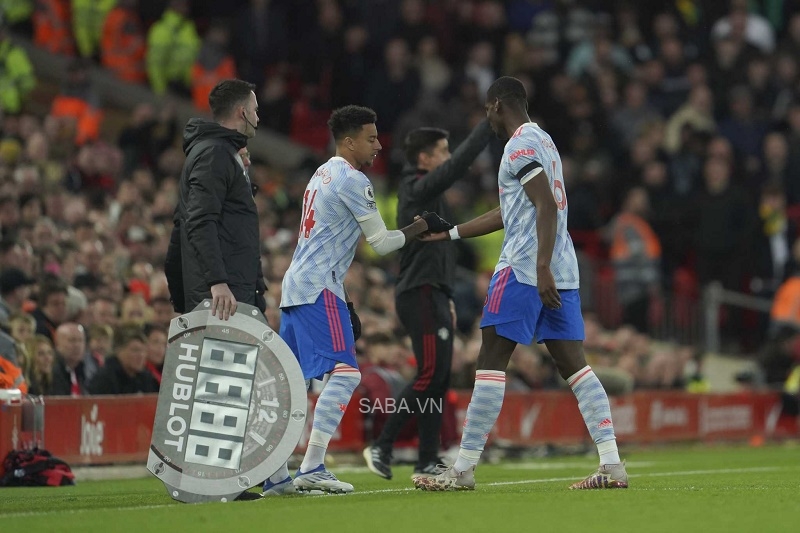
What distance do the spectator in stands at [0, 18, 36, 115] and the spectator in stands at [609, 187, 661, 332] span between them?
8.81 m

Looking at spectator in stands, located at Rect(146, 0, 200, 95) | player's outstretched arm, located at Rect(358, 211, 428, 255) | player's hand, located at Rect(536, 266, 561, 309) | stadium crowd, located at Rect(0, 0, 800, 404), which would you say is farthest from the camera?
spectator in stands, located at Rect(146, 0, 200, 95)

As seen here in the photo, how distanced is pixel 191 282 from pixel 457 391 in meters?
8.16

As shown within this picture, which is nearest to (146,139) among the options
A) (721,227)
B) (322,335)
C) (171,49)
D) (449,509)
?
(171,49)

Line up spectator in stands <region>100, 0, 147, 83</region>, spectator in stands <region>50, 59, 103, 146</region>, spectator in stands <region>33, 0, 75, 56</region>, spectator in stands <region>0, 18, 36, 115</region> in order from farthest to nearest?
spectator in stands <region>33, 0, 75, 56</region>, spectator in stands <region>100, 0, 147, 83</region>, spectator in stands <region>50, 59, 103, 146</region>, spectator in stands <region>0, 18, 36, 115</region>

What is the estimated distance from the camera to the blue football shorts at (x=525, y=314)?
9378 millimetres

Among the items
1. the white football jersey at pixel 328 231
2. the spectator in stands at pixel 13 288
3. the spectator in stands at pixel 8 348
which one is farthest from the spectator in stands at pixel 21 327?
the white football jersey at pixel 328 231

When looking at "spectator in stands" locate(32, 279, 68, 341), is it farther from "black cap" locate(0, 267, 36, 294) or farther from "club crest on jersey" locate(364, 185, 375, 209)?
"club crest on jersey" locate(364, 185, 375, 209)

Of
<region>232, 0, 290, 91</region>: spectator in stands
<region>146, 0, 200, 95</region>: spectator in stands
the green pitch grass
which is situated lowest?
the green pitch grass

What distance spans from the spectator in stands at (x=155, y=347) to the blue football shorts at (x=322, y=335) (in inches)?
185

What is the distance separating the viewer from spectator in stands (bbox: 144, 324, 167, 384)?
1422 centimetres

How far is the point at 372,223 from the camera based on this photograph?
978 cm

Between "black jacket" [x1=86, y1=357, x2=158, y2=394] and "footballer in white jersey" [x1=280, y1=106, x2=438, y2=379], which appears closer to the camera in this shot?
"footballer in white jersey" [x1=280, y1=106, x2=438, y2=379]

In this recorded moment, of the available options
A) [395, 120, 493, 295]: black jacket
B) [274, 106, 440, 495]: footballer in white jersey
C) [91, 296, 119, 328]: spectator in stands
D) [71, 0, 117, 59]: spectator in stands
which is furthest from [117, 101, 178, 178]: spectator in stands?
[274, 106, 440, 495]: footballer in white jersey

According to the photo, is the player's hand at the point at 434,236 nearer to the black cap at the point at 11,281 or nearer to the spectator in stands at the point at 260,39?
the black cap at the point at 11,281
